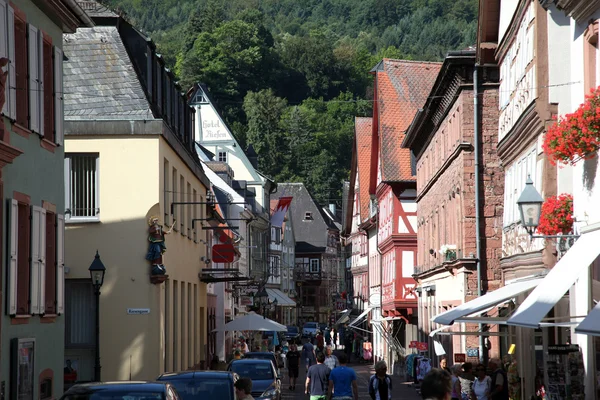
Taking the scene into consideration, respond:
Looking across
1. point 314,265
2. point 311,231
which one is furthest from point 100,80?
point 314,265

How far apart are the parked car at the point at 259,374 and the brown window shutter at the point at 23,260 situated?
8.02 m

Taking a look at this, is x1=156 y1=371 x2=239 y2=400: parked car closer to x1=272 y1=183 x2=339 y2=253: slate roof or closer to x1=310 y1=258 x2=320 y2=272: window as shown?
x1=272 y1=183 x2=339 y2=253: slate roof

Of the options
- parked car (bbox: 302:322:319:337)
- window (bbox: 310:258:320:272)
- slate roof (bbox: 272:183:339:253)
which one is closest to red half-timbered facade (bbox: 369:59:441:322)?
parked car (bbox: 302:322:319:337)

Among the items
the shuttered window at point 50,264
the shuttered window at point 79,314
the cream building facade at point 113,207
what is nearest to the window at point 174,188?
the cream building facade at point 113,207

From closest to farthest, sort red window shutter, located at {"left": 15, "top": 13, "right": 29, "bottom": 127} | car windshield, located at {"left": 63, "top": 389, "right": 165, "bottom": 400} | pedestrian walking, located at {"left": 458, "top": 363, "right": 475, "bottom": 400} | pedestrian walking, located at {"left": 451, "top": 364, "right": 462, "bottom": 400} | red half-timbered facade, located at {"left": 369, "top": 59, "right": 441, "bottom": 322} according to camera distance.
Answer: car windshield, located at {"left": 63, "top": 389, "right": 165, "bottom": 400}
red window shutter, located at {"left": 15, "top": 13, "right": 29, "bottom": 127}
pedestrian walking, located at {"left": 451, "top": 364, "right": 462, "bottom": 400}
pedestrian walking, located at {"left": 458, "top": 363, "right": 475, "bottom": 400}
red half-timbered facade, located at {"left": 369, "top": 59, "right": 441, "bottom": 322}

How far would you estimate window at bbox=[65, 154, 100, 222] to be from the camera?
86.2ft

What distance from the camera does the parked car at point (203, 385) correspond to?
16.9 metres

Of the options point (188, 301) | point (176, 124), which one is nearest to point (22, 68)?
point (176, 124)

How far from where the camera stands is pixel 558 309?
68.9ft

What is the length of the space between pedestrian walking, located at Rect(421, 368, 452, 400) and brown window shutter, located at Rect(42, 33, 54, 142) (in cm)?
1169

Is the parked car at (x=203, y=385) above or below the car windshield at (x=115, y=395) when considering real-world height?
below

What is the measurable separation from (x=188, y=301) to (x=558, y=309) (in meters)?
15.6

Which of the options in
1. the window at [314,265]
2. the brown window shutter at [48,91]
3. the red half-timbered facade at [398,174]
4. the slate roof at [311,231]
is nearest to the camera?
the brown window shutter at [48,91]

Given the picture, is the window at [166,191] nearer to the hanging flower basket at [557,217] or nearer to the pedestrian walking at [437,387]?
the hanging flower basket at [557,217]
